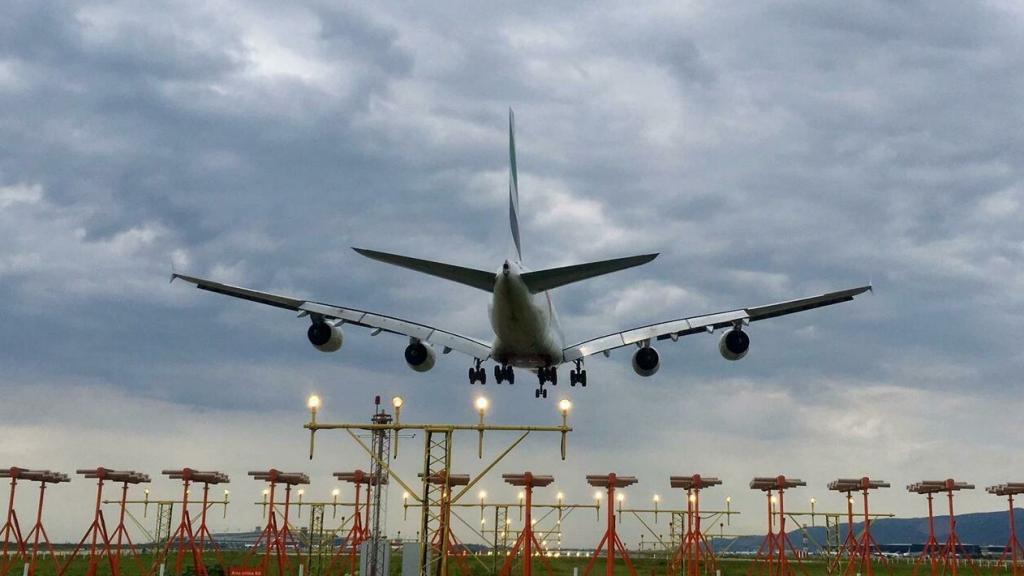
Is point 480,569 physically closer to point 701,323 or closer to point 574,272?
point 701,323

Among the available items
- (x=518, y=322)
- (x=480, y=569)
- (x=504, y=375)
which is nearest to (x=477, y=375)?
(x=504, y=375)

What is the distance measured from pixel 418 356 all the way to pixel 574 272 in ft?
54.9

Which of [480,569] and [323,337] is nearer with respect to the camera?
[323,337]

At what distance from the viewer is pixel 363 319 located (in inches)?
1813

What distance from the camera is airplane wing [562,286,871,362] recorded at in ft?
142

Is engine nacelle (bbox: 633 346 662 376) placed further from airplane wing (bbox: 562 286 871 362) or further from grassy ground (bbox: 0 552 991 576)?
grassy ground (bbox: 0 552 991 576)

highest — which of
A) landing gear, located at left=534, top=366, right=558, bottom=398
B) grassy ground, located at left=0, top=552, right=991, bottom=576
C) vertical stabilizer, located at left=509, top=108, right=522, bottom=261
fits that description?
vertical stabilizer, located at left=509, top=108, right=522, bottom=261

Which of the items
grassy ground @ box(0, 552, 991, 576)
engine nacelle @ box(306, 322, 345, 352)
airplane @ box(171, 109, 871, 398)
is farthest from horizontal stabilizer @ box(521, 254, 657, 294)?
grassy ground @ box(0, 552, 991, 576)

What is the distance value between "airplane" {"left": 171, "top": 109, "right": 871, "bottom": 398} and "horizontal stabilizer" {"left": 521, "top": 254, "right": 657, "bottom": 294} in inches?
1.3

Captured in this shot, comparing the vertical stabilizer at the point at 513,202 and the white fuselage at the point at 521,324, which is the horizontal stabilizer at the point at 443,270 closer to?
the white fuselage at the point at 521,324

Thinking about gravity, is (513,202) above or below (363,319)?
above

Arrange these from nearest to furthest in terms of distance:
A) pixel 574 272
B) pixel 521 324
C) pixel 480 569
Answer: pixel 574 272 → pixel 521 324 → pixel 480 569

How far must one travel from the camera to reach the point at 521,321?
37875 mm

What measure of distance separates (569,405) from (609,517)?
1498cm
